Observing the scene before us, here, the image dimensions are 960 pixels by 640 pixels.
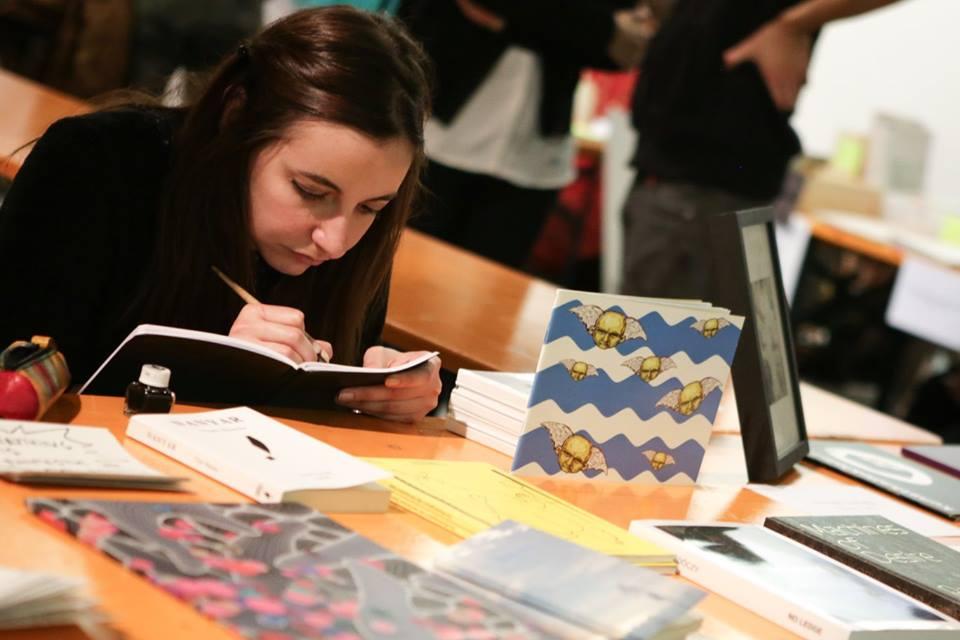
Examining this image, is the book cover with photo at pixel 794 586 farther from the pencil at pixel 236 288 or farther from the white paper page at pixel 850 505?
the pencil at pixel 236 288

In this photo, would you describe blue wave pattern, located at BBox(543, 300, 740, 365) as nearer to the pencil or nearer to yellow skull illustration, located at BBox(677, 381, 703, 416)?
yellow skull illustration, located at BBox(677, 381, 703, 416)

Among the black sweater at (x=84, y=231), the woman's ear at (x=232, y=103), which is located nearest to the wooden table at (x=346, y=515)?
the black sweater at (x=84, y=231)

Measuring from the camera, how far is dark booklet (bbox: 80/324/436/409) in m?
1.49

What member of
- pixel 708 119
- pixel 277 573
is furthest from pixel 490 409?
pixel 708 119

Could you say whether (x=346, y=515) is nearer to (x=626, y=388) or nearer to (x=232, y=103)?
(x=626, y=388)

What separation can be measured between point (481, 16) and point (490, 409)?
1702mm

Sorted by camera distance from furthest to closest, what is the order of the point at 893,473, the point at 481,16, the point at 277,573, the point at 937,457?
the point at 481,16
the point at 937,457
the point at 893,473
the point at 277,573

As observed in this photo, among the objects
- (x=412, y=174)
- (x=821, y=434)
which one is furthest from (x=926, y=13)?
(x=412, y=174)

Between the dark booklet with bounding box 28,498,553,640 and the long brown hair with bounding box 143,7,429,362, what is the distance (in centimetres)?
74

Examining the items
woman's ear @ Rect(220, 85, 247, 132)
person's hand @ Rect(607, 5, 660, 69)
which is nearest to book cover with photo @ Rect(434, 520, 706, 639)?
woman's ear @ Rect(220, 85, 247, 132)

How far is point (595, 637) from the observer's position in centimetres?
105

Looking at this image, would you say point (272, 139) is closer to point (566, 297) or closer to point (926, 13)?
point (566, 297)

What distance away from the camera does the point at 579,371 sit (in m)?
1.59

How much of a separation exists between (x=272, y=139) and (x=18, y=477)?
75 cm
